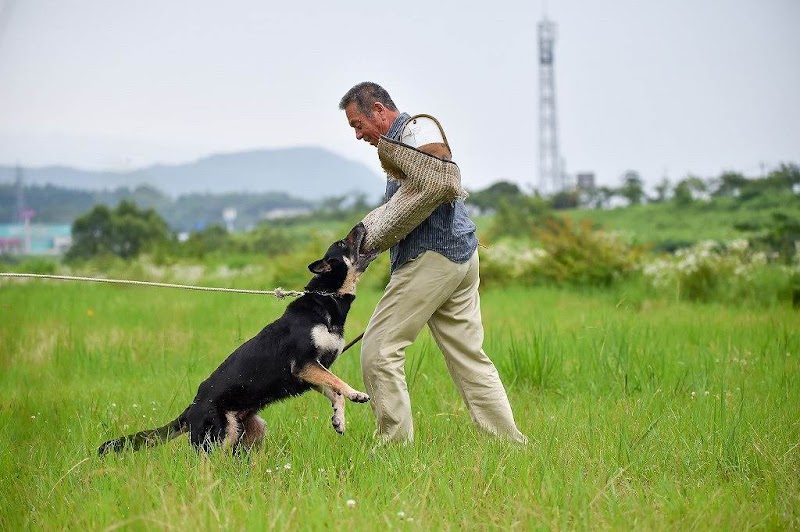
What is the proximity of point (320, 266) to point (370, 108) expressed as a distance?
97 centimetres

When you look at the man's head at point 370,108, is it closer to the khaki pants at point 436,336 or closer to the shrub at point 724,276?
the khaki pants at point 436,336

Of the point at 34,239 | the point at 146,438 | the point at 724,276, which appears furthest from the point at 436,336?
the point at 34,239

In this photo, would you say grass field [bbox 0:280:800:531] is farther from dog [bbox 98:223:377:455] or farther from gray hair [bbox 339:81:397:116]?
gray hair [bbox 339:81:397:116]

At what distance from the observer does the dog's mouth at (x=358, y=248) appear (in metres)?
5.20

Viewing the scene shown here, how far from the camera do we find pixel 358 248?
5.22 m

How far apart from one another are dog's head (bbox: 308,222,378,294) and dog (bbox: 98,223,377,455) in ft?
0.04

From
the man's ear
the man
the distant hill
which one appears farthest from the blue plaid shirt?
the distant hill

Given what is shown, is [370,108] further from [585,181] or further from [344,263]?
[585,181]

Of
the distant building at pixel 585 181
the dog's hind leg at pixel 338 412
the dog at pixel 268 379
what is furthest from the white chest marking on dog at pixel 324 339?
the distant building at pixel 585 181

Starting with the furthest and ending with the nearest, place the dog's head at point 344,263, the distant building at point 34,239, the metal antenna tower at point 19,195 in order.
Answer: the distant building at point 34,239 → the metal antenna tower at point 19,195 → the dog's head at point 344,263

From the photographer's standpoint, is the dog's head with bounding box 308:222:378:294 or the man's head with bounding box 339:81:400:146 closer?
the man's head with bounding box 339:81:400:146

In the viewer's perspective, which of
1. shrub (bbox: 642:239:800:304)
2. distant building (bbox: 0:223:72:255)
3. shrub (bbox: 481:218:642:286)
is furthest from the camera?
distant building (bbox: 0:223:72:255)

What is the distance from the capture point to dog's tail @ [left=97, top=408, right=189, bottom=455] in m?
4.82

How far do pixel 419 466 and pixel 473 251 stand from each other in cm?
132
